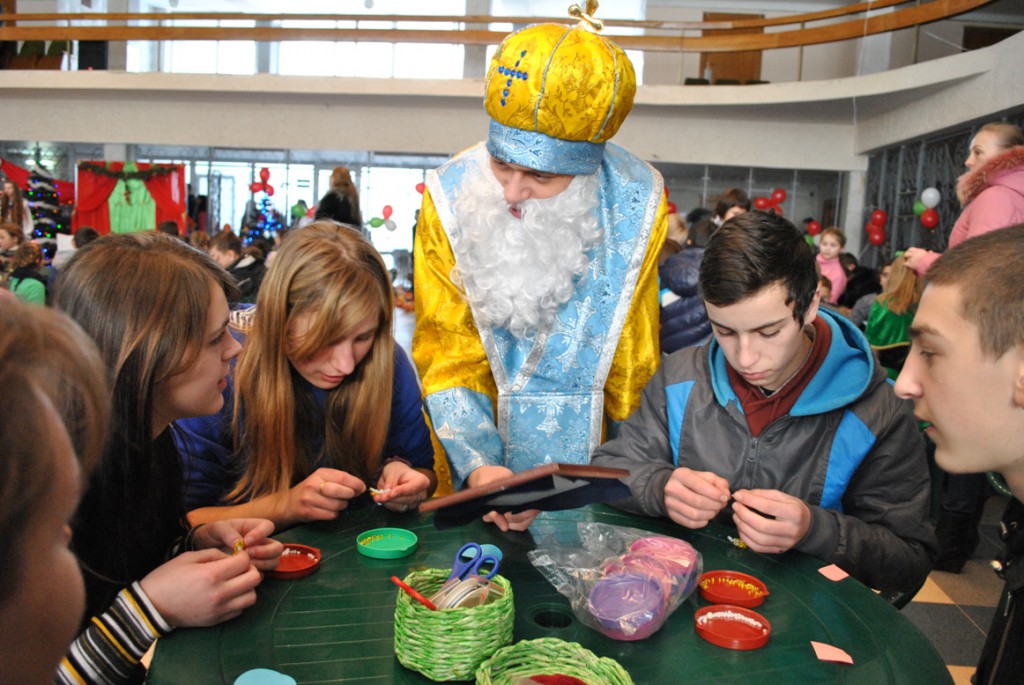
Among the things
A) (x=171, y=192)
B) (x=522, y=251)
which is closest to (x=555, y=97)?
(x=522, y=251)

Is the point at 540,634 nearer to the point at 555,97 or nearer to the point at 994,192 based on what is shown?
the point at 555,97

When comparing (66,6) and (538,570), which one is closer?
(538,570)

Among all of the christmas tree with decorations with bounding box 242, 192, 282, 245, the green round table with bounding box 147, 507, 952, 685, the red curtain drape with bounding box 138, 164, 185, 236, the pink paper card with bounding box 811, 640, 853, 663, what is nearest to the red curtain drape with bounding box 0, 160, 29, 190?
the red curtain drape with bounding box 138, 164, 185, 236

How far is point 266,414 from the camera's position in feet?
6.62

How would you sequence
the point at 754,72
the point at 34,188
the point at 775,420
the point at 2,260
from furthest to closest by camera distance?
the point at 754,72, the point at 34,188, the point at 2,260, the point at 775,420

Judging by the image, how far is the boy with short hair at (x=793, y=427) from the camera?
69.2 inches

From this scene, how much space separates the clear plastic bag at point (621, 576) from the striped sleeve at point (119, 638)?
648mm

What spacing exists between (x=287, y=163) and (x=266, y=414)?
12311 mm

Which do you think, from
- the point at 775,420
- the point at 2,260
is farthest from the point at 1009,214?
the point at 2,260

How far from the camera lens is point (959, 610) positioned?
350cm

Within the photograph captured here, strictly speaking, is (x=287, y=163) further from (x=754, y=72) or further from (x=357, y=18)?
(x=754, y=72)

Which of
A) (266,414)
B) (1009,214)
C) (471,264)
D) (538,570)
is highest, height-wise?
(1009,214)

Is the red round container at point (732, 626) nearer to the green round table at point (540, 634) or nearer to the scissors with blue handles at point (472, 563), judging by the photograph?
the green round table at point (540, 634)

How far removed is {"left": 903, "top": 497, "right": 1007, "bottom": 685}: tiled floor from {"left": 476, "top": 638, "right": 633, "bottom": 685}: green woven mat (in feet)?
7.63
